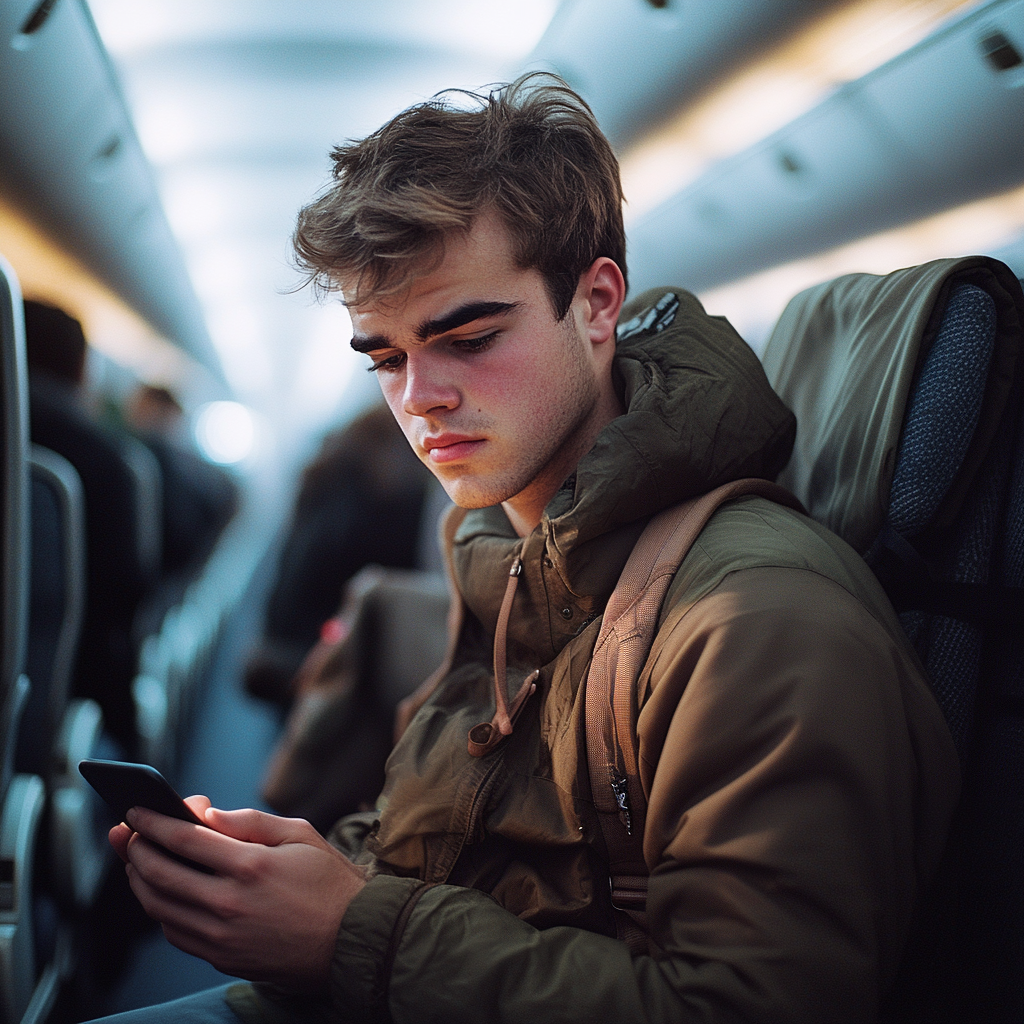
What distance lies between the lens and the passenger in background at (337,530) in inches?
154

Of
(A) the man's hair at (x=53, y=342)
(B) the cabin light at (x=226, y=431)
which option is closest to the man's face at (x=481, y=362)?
(A) the man's hair at (x=53, y=342)

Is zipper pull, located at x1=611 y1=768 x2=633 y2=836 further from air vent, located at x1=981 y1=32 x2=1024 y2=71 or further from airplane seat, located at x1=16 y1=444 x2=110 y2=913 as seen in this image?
air vent, located at x1=981 y1=32 x2=1024 y2=71

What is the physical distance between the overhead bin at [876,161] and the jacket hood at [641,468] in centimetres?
131

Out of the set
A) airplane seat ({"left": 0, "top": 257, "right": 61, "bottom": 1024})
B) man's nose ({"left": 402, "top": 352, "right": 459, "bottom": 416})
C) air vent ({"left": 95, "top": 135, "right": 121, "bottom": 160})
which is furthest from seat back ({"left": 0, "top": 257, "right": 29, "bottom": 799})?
air vent ({"left": 95, "top": 135, "right": 121, "bottom": 160})

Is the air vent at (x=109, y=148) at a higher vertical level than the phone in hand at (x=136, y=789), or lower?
higher

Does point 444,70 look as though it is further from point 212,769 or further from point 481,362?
point 212,769

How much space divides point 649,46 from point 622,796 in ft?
8.82

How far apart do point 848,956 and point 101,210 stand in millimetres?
4851

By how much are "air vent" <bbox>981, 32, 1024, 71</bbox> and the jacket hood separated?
49.8 inches

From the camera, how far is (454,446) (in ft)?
5.02

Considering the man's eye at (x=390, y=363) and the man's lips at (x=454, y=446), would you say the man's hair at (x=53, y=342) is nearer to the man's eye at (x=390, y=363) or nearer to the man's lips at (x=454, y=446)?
the man's eye at (x=390, y=363)

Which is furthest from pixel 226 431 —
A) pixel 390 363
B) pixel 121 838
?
pixel 121 838

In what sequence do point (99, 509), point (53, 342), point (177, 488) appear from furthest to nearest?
point (177, 488) → point (99, 509) → point (53, 342)

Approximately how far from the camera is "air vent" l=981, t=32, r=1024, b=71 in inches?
82.7
